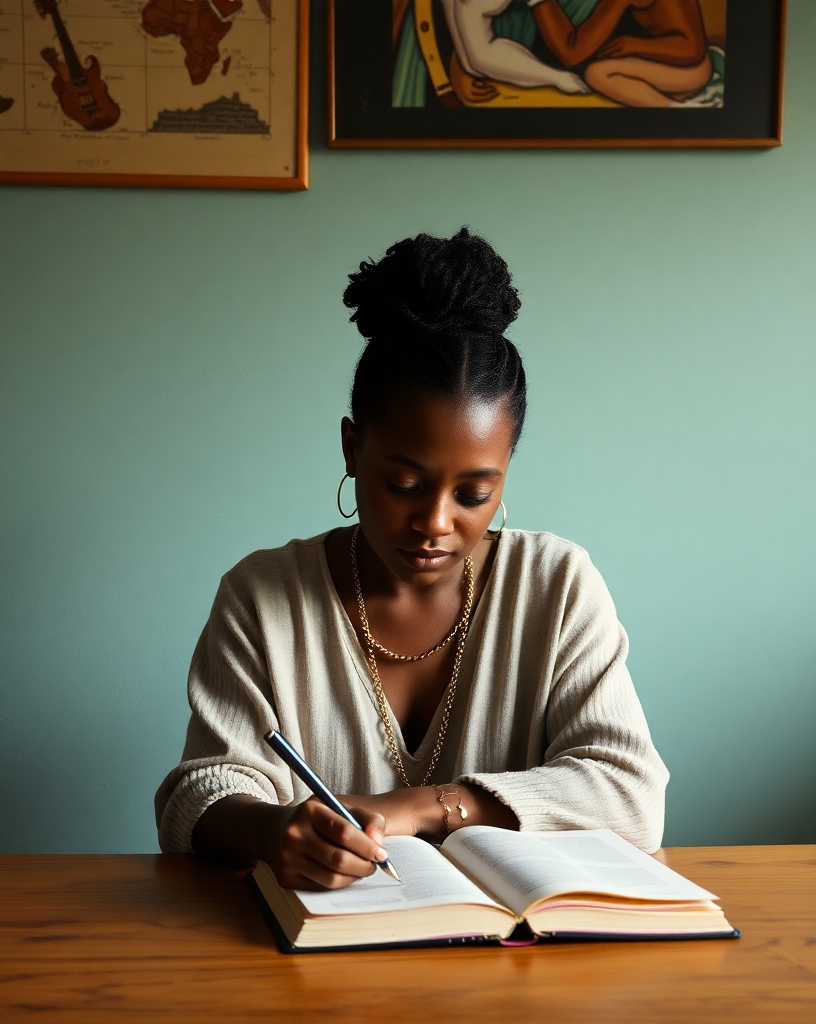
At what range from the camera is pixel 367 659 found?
4.50 feet

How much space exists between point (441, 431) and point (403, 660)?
36cm

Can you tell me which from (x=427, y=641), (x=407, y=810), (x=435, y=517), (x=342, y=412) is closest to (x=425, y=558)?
(x=435, y=517)

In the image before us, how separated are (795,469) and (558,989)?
1.47m

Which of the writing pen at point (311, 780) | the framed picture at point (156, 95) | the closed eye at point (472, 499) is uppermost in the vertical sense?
the framed picture at point (156, 95)

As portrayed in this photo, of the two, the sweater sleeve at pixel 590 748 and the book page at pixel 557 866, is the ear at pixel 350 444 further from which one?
the book page at pixel 557 866

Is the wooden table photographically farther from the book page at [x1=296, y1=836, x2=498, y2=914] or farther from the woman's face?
the woman's face

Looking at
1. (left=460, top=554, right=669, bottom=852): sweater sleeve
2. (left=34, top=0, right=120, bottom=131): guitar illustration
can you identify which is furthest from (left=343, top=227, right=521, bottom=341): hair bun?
(left=34, top=0, right=120, bottom=131): guitar illustration

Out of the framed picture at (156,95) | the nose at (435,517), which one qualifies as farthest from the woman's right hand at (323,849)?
the framed picture at (156,95)

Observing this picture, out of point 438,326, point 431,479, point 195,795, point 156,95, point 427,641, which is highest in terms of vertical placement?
point 156,95

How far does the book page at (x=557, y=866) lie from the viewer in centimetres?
84

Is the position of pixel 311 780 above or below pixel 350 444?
below

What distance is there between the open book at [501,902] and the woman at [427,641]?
0.17 m

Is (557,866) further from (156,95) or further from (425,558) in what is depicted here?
(156,95)

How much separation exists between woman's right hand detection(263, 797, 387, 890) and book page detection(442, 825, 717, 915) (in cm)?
11
